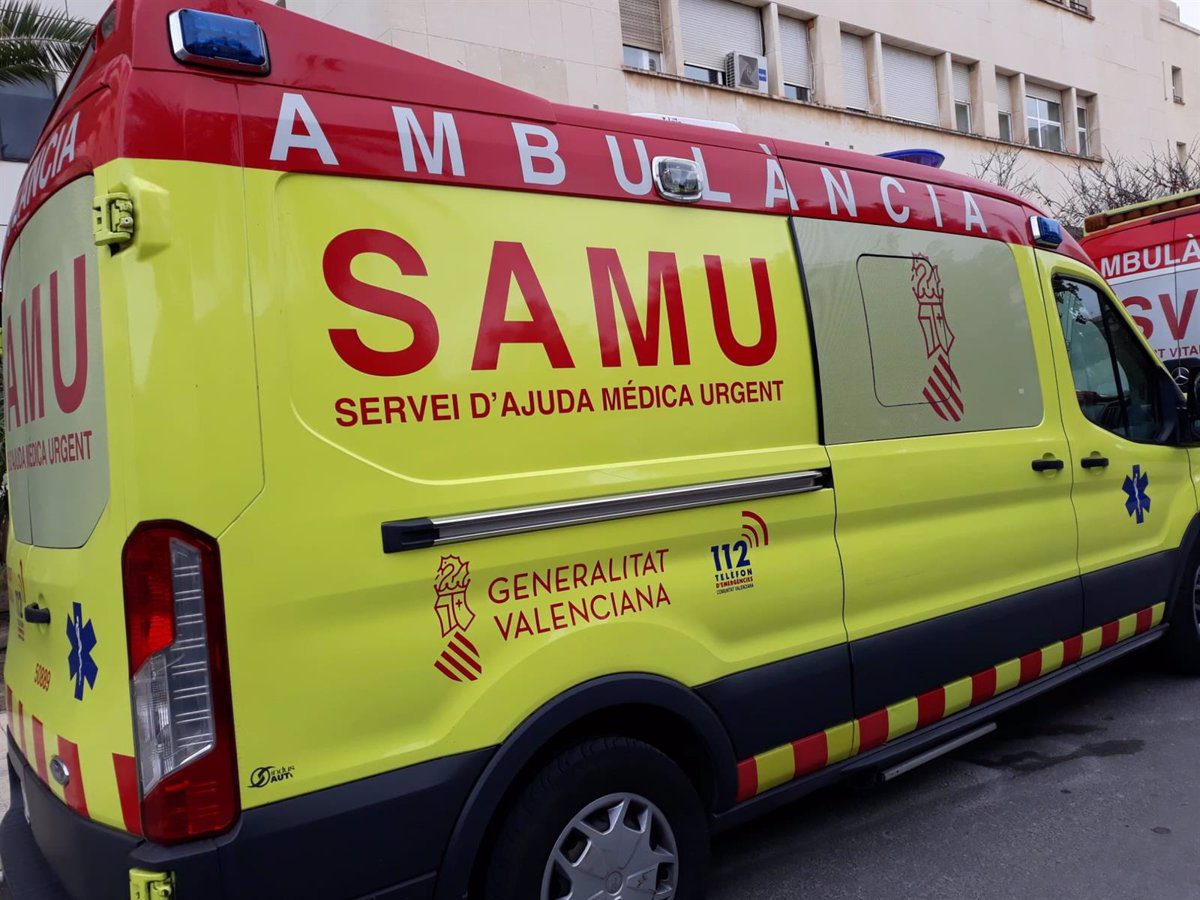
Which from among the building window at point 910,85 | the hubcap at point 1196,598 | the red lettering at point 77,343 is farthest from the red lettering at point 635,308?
the building window at point 910,85

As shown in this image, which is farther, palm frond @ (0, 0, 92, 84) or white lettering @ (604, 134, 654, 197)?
palm frond @ (0, 0, 92, 84)

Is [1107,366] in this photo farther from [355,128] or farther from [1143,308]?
[355,128]

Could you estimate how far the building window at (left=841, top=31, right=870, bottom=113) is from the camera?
50.2 ft

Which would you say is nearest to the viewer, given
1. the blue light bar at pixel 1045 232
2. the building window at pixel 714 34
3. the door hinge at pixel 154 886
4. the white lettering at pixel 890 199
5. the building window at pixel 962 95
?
the door hinge at pixel 154 886

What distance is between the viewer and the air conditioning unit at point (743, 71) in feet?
45.0

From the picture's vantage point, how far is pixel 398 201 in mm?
2248

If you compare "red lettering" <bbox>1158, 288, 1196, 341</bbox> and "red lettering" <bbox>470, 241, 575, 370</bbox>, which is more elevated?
"red lettering" <bbox>1158, 288, 1196, 341</bbox>

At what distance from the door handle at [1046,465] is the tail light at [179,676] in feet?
10.1

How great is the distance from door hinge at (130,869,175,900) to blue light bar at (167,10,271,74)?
5.33ft

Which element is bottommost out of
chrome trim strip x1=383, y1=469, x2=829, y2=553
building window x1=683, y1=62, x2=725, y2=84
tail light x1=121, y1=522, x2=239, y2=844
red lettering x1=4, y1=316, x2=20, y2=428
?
tail light x1=121, y1=522, x2=239, y2=844

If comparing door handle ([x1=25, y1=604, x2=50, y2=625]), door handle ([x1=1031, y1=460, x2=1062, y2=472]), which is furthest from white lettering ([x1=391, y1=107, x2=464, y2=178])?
door handle ([x1=1031, y1=460, x2=1062, y2=472])

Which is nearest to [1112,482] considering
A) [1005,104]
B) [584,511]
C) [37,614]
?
[584,511]

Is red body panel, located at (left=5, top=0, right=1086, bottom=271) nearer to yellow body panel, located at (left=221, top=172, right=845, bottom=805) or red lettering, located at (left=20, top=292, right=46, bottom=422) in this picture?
yellow body panel, located at (left=221, top=172, right=845, bottom=805)

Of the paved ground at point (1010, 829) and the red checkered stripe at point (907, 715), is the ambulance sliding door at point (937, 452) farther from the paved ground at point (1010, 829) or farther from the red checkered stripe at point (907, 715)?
the paved ground at point (1010, 829)
